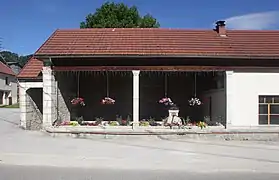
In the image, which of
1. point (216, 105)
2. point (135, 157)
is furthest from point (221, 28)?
point (135, 157)

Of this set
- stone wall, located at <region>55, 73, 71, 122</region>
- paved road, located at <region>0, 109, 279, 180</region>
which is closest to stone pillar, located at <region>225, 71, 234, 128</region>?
paved road, located at <region>0, 109, 279, 180</region>

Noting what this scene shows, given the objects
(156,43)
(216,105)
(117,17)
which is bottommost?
(216,105)

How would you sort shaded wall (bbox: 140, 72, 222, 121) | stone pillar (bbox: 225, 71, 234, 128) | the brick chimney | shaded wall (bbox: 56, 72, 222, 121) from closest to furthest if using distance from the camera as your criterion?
1. stone pillar (bbox: 225, 71, 234, 128)
2. the brick chimney
3. shaded wall (bbox: 56, 72, 222, 121)
4. shaded wall (bbox: 140, 72, 222, 121)

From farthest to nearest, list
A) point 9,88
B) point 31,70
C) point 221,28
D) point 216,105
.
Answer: point 9,88
point 221,28
point 31,70
point 216,105

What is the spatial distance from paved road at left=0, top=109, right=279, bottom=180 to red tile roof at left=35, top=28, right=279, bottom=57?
15.4 feet

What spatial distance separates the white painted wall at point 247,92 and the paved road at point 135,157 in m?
2.76

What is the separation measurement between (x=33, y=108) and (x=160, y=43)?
904 cm

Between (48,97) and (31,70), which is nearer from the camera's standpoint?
(48,97)

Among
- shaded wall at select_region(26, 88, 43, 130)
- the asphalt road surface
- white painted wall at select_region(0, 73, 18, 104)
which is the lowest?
the asphalt road surface

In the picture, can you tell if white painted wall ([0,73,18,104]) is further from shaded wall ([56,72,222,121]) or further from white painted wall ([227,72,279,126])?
white painted wall ([227,72,279,126])

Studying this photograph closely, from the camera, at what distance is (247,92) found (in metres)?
20.4

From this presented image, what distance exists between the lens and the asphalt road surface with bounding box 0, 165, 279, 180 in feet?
30.7

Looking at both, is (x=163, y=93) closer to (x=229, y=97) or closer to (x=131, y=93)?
(x=131, y=93)

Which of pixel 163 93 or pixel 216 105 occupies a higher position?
pixel 163 93
